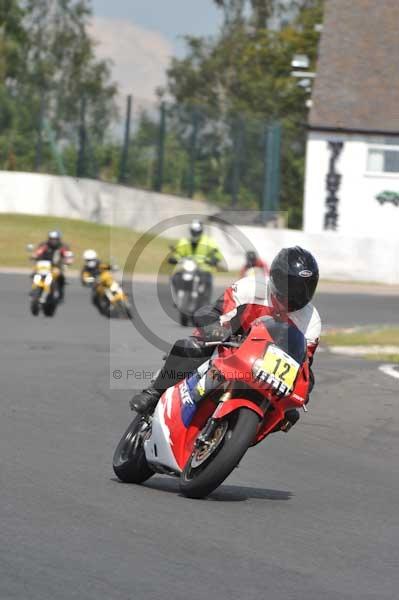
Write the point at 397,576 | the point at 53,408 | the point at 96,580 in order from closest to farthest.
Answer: the point at 96,580 → the point at 397,576 → the point at 53,408

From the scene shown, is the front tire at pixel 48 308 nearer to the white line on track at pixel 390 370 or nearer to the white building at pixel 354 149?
the white line on track at pixel 390 370

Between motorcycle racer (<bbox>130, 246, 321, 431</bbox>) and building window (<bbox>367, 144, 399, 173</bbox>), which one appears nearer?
motorcycle racer (<bbox>130, 246, 321, 431</bbox>)

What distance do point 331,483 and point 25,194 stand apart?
42.1m

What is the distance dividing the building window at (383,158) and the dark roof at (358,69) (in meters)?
0.62

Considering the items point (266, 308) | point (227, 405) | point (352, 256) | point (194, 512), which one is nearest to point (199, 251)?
point (266, 308)

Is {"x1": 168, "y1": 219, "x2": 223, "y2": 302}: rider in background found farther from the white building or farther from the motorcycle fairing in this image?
the white building

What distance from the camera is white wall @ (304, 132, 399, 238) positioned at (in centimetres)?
4434

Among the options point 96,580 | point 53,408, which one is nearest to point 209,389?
point 96,580

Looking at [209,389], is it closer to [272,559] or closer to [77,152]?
[272,559]

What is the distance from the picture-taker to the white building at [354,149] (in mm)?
44219

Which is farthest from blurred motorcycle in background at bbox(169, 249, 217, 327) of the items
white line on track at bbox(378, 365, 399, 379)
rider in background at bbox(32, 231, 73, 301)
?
white line on track at bbox(378, 365, 399, 379)

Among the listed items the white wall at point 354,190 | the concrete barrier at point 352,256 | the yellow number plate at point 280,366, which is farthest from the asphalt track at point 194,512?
the white wall at point 354,190

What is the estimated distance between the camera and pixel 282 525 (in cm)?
706

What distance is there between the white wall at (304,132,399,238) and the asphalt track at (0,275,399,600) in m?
30.8
